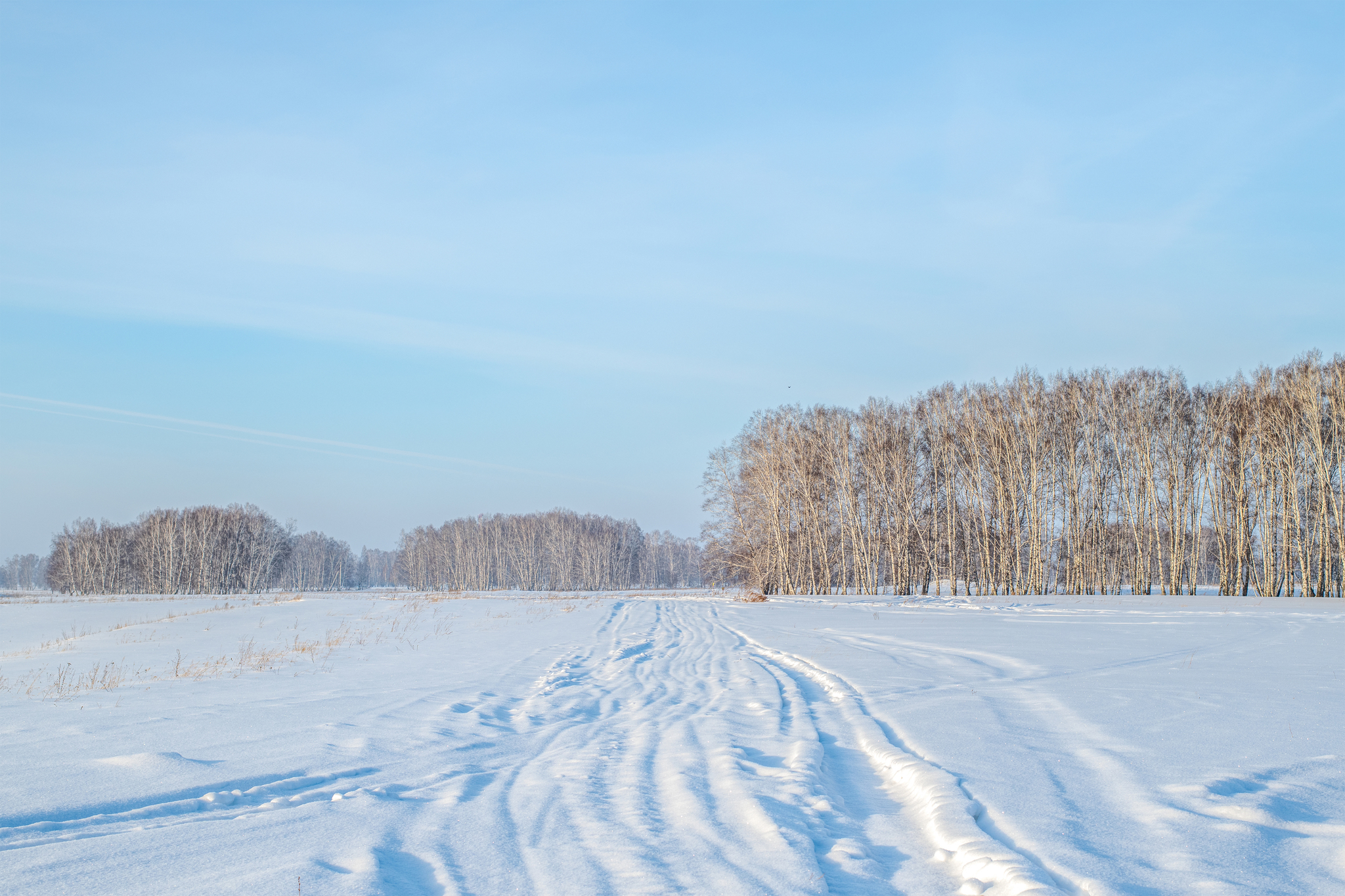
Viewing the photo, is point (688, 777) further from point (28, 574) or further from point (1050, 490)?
point (28, 574)

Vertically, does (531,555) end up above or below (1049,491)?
below

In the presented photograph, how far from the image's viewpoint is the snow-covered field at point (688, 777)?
308 cm

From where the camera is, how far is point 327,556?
12406 cm

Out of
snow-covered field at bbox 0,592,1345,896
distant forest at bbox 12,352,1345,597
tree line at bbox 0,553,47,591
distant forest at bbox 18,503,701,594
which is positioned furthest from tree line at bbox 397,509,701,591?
tree line at bbox 0,553,47,591

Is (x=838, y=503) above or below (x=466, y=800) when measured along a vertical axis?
above

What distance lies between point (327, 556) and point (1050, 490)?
117715mm

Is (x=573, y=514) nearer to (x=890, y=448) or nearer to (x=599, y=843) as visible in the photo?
(x=890, y=448)

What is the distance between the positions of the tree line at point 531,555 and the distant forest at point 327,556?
20 centimetres

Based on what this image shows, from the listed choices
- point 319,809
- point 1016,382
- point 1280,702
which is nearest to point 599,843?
point 319,809

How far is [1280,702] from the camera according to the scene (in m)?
6.52

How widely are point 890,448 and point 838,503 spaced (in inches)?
163

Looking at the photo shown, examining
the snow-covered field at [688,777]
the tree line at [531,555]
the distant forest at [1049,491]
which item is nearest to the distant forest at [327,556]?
the tree line at [531,555]

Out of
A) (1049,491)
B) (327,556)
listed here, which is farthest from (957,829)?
(327,556)

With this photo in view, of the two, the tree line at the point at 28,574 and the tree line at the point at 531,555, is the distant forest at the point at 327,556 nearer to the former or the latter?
the tree line at the point at 531,555
